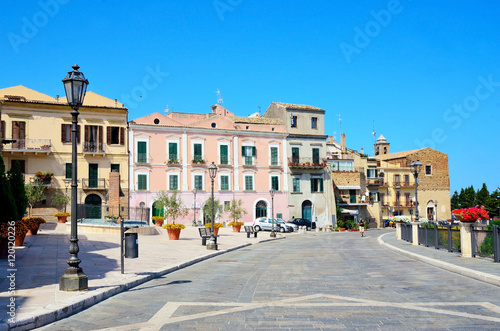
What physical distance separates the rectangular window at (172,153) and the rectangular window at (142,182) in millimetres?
3074

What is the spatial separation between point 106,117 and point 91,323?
4004cm

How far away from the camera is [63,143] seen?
44188 millimetres

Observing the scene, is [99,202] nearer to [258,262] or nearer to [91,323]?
[258,262]

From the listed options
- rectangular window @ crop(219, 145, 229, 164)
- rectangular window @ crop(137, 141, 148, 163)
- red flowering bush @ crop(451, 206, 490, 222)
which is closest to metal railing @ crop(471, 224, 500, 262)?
red flowering bush @ crop(451, 206, 490, 222)

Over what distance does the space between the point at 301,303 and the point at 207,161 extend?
43042 millimetres

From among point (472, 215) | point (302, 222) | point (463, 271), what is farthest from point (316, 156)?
point (463, 271)

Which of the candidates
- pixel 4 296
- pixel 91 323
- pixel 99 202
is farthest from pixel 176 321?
pixel 99 202

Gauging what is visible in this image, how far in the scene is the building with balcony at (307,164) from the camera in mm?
55406

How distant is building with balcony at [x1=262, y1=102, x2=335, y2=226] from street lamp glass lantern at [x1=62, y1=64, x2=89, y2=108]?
4545 centimetres

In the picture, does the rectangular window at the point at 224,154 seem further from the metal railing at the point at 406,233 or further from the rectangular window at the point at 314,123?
the metal railing at the point at 406,233

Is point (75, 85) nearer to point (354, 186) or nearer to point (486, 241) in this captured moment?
point (486, 241)

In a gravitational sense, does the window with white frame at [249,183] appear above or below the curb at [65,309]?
above

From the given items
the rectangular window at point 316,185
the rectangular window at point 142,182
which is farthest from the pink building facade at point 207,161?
the rectangular window at point 316,185

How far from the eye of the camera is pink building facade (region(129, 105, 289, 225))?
4834 cm
